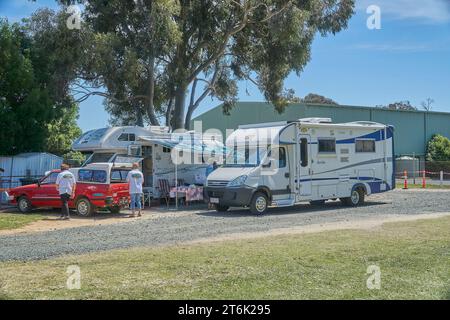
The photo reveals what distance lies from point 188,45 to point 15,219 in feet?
47.9

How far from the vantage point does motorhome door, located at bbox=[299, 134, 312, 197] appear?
61.2ft

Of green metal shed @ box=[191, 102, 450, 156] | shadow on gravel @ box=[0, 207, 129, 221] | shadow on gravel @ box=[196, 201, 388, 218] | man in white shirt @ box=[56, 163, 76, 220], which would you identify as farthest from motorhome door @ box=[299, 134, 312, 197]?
green metal shed @ box=[191, 102, 450, 156]

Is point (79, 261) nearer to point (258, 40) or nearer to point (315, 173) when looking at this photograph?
point (315, 173)

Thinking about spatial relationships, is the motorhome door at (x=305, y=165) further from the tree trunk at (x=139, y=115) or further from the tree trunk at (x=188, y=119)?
the tree trunk at (x=139, y=115)

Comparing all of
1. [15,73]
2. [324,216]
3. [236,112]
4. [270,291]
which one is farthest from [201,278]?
[236,112]

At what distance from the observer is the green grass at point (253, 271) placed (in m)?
6.83

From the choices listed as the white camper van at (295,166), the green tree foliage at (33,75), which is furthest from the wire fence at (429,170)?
the green tree foliage at (33,75)

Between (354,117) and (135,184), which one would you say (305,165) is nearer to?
(135,184)

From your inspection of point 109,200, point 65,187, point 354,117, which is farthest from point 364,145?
point 354,117

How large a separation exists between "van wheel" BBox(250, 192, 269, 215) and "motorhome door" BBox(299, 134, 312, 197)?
4.81 feet

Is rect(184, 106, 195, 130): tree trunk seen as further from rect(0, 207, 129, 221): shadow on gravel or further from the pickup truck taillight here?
the pickup truck taillight

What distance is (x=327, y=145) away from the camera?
19.4 m
